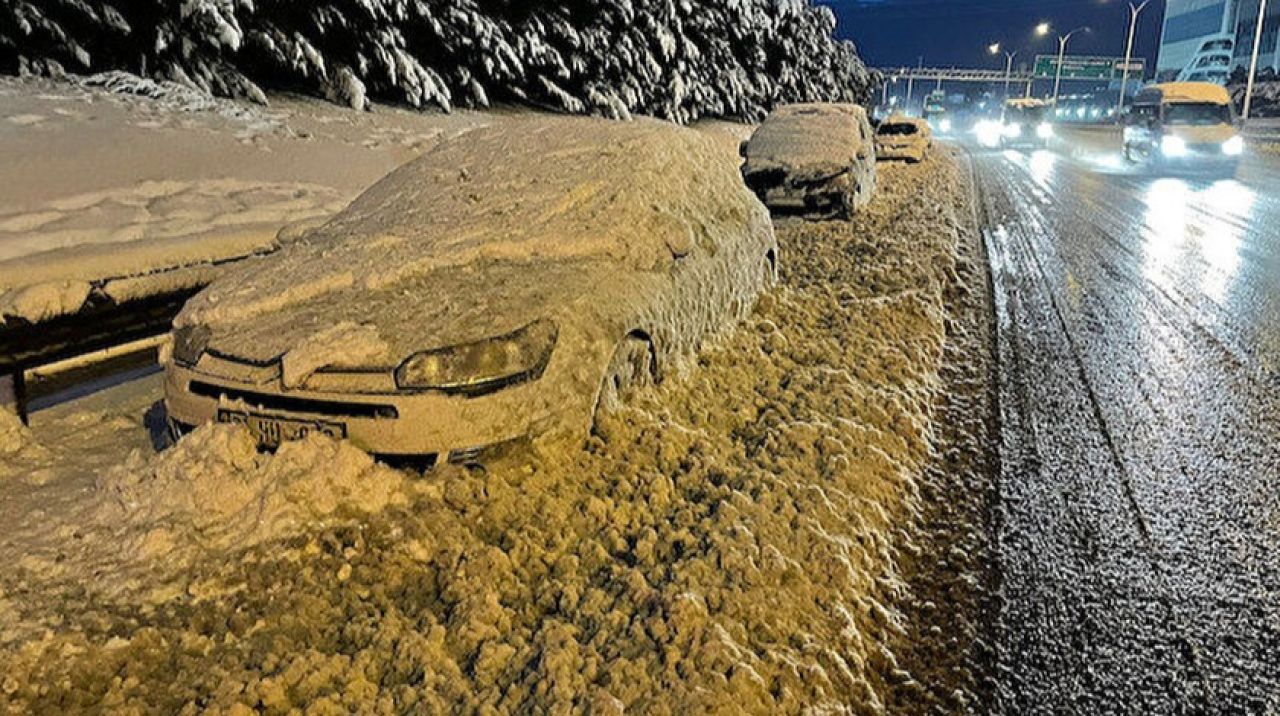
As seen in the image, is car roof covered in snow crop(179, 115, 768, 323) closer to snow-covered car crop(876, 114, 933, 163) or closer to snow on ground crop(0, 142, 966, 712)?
snow on ground crop(0, 142, 966, 712)

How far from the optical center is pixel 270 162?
7.35 metres

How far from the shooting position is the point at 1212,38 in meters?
71.8

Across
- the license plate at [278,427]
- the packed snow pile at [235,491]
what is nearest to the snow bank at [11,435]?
the packed snow pile at [235,491]

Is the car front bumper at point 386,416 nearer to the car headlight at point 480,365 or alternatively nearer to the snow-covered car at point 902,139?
the car headlight at point 480,365

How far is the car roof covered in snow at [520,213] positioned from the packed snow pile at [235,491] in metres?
0.72

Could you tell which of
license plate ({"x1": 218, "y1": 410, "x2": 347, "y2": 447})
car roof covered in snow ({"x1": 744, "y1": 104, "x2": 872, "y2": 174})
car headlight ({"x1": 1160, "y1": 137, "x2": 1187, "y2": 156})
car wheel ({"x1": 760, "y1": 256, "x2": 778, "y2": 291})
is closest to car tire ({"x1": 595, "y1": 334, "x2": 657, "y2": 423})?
license plate ({"x1": 218, "y1": 410, "x2": 347, "y2": 447})

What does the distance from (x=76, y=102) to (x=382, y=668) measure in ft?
24.2

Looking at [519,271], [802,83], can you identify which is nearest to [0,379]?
[519,271]

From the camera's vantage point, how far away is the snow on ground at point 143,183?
474 centimetres

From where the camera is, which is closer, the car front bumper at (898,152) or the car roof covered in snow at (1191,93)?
the car front bumper at (898,152)

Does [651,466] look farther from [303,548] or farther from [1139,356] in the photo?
[1139,356]

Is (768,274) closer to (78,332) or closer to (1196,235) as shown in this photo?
(78,332)

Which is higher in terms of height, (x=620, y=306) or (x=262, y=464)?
(x=620, y=306)

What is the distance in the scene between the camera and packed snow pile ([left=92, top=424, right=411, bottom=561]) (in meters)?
3.11
